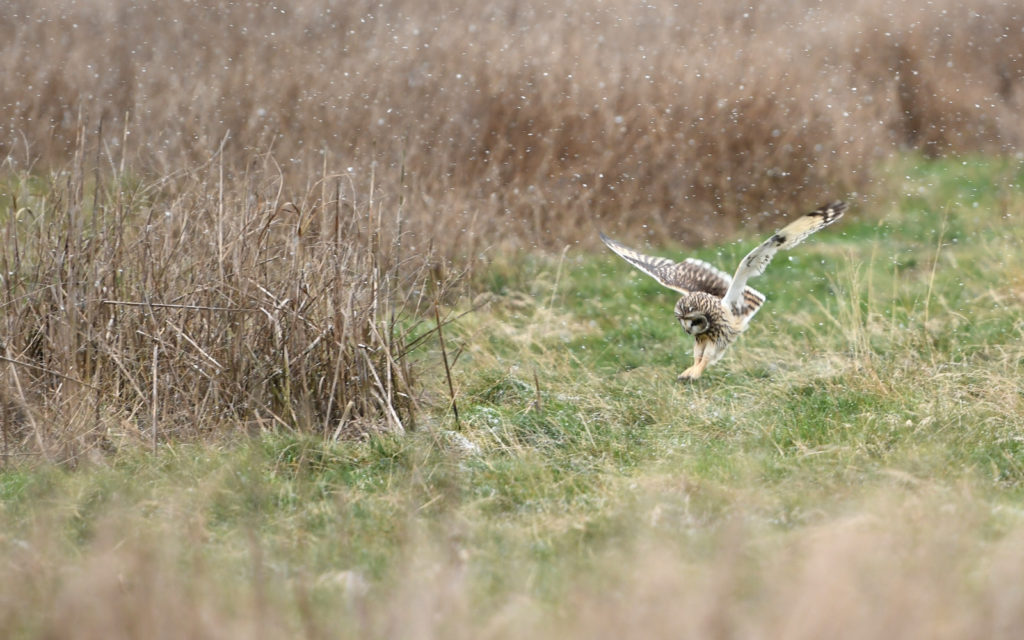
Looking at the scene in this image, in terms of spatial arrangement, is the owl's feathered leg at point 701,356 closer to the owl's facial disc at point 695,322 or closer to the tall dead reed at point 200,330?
the owl's facial disc at point 695,322

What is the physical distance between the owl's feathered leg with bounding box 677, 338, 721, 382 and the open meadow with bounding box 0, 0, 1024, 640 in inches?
5.6

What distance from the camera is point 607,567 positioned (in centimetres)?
388

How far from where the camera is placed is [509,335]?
8.18 meters

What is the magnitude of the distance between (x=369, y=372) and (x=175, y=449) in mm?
952

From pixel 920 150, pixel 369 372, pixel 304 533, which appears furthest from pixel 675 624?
pixel 920 150

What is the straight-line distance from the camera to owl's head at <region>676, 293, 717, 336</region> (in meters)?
6.36

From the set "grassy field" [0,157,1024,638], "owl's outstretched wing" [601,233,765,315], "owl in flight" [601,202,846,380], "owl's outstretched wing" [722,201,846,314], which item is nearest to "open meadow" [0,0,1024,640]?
"grassy field" [0,157,1024,638]

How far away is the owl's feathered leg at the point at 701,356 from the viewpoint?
6566mm

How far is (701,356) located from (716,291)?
479 mm

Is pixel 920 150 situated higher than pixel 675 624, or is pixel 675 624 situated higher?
pixel 675 624

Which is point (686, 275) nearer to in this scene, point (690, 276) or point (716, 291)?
point (690, 276)

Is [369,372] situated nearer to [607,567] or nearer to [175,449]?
[175,449]

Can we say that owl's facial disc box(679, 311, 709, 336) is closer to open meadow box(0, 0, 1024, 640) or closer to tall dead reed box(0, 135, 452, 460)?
open meadow box(0, 0, 1024, 640)

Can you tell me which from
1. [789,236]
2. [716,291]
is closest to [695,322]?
[716,291]
